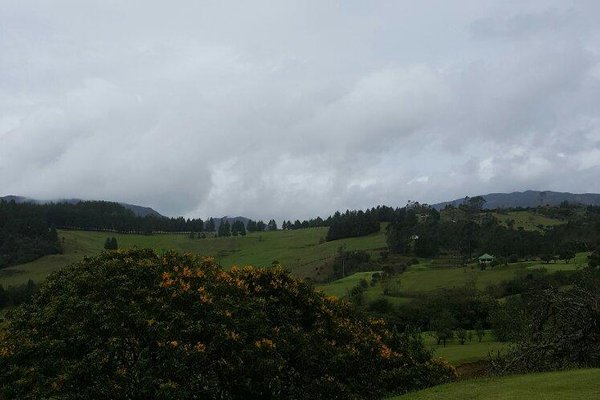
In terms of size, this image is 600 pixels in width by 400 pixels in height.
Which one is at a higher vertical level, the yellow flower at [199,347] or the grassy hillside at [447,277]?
the yellow flower at [199,347]

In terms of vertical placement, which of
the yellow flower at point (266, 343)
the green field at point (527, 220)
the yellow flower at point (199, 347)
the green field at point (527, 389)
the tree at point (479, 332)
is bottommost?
the tree at point (479, 332)

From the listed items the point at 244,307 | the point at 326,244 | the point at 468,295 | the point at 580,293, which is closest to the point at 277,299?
the point at 244,307

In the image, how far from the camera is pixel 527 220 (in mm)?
155000

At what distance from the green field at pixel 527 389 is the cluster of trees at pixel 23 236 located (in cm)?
13147

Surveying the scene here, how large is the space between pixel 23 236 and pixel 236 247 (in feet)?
182

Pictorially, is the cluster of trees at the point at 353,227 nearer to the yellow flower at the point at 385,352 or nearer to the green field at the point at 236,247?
the green field at the point at 236,247

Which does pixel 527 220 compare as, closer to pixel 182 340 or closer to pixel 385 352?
pixel 385 352

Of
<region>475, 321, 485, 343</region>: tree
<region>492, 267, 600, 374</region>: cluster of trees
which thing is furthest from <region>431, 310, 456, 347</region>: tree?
<region>492, 267, 600, 374</region>: cluster of trees

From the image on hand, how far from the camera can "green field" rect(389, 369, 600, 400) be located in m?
12.8

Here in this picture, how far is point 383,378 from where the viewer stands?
16.0 m

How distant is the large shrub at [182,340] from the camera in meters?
12.5

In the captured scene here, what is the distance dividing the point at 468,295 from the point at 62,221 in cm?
14612

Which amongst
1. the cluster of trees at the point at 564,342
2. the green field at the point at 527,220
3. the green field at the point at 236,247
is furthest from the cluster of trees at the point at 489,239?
the cluster of trees at the point at 564,342

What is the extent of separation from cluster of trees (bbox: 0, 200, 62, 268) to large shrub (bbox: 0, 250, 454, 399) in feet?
419
